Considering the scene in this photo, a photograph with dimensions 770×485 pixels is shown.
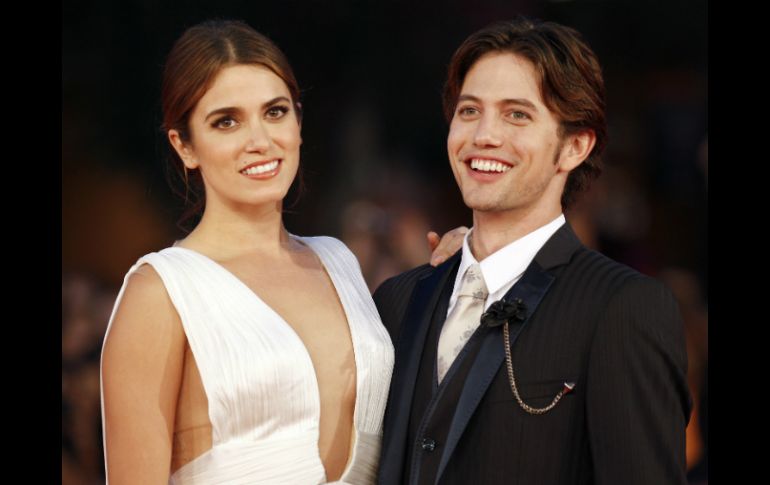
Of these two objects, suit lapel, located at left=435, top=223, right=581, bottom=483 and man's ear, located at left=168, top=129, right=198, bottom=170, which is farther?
man's ear, located at left=168, top=129, right=198, bottom=170

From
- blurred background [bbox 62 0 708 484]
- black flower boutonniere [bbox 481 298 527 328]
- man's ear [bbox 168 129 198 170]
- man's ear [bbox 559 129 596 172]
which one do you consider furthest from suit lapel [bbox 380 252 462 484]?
blurred background [bbox 62 0 708 484]

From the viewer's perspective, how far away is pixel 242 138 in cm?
289

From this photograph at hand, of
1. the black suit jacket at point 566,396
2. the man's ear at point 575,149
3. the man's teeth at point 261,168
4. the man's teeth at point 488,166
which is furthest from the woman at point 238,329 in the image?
the man's ear at point 575,149

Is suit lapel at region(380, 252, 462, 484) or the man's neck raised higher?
the man's neck

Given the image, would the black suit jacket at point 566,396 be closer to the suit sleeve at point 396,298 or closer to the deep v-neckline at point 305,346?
the deep v-neckline at point 305,346

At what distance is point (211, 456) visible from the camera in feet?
8.90

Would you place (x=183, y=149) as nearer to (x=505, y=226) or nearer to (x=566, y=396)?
(x=505, y=226)

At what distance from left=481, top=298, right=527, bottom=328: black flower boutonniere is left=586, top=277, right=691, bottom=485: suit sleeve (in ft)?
0.70

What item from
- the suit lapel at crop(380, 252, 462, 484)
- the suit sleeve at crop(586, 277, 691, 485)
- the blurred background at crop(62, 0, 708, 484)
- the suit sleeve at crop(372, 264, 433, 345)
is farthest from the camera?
the blurred background at crop(62, 0, 708, 484)

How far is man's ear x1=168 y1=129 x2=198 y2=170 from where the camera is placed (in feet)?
9.70

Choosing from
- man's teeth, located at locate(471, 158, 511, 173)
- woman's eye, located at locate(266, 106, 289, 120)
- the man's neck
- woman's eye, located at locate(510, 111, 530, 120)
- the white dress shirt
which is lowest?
the white dress shirt

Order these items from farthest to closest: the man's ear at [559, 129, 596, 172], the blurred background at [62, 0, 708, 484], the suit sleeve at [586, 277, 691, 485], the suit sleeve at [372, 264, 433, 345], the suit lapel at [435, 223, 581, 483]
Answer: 1. the blurred background at [62, 0, 708, 484]
2. the suit sleeve at [372, 264, 433, 345]
3. the man's ear at [559, 129, 596, 172]
4. the suit lapel at [435, 223, 581, 483]
5. the suit sleeve at [586, 277, 691, 485]

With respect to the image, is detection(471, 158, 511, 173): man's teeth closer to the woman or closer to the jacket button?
the woman

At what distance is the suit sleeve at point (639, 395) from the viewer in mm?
2289
